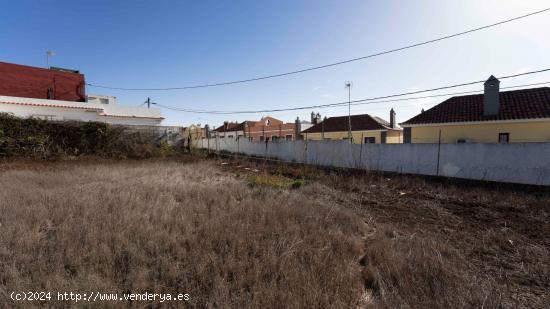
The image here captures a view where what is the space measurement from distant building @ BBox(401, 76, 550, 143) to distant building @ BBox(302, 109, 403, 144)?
8.43 meters

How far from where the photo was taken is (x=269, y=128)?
46.1 meters

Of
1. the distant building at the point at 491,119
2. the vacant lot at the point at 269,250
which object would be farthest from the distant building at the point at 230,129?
the vacant lot at the point at 269,250

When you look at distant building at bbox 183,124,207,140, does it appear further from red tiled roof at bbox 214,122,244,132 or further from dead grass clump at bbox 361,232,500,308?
dead grass clump at bbox 361,232,500,308

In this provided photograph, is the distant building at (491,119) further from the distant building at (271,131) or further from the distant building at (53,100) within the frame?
the distant building at (271,131)

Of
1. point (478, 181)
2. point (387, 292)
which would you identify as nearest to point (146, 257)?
point (387, 292)

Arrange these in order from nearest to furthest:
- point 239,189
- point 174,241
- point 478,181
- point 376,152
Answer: point 174,241, point 239,189, point 478,181, point 376,152

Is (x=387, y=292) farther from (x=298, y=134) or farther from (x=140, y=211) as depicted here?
(x=298, y=134)

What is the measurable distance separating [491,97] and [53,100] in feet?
97.0

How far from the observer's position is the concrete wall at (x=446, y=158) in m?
8.98

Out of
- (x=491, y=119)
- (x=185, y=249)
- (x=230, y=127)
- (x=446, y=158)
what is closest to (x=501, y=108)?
(x=491, y=119)

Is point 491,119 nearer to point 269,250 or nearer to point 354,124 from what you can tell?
point 354,124

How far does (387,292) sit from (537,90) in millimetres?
19188

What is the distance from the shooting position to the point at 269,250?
338 cm

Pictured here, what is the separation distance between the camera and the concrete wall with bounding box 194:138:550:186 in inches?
353
